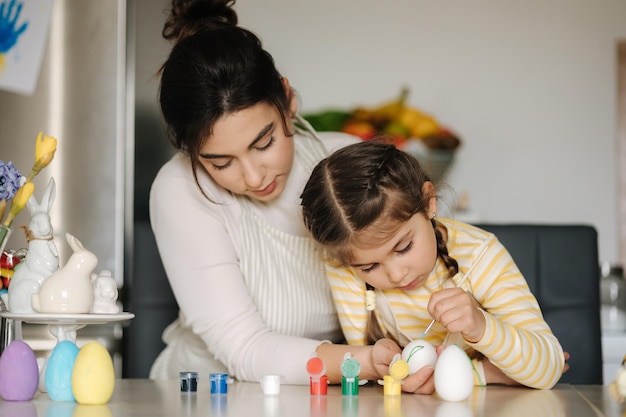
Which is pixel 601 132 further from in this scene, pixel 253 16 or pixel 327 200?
pixel 327 200

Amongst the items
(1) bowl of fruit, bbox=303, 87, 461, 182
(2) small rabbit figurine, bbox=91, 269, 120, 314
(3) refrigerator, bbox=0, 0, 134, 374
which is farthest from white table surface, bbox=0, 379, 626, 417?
(1) bowl of fruit, bbox=303, 87, 461, 182

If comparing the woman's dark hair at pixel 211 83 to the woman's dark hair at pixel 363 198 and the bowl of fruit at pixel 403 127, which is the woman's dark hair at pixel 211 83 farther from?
the bowl of fruit at pixel 403 127

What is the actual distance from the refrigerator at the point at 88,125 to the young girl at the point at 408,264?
1241 mm

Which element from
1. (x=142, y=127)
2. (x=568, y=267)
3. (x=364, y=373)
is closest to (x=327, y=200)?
(x=364, y=373)

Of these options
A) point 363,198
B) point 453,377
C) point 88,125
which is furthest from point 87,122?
point 453,377

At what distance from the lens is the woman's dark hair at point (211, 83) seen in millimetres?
1397

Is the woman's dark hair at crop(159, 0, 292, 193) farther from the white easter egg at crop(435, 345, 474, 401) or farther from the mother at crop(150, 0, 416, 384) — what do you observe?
the white easter egg at crop(435, 345, 474, 401)

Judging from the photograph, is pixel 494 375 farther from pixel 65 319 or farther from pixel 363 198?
pixel 65 319

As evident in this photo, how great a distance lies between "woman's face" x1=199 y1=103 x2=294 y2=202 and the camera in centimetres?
140

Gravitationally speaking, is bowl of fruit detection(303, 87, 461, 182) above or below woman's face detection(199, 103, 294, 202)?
above

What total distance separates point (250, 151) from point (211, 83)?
13 cm

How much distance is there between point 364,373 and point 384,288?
0.16 metres

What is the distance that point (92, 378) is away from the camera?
108cm

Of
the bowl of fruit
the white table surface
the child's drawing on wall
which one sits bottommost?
the white table surface
